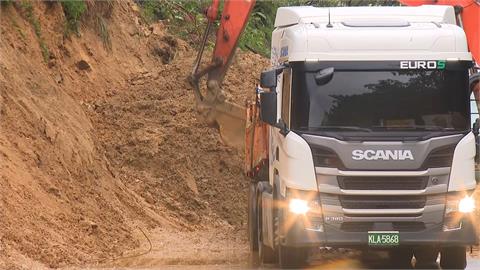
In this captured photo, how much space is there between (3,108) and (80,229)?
2817 millimetres

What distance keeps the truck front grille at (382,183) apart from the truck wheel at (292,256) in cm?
124

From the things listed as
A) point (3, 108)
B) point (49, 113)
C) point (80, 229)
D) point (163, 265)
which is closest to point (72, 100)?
point (49, 113)

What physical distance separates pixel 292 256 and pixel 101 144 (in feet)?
28.8

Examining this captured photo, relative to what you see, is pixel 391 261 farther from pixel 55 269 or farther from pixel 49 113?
pixel 49 113

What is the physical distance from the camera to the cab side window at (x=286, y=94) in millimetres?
11875

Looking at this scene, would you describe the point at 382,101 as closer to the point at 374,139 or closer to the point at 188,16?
the point at 374,139

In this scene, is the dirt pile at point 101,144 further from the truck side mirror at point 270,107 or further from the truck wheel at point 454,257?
the truck wheel at point 454,257

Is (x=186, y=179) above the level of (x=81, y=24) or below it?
below

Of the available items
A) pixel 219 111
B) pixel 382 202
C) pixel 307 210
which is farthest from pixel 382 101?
pixel 219 111

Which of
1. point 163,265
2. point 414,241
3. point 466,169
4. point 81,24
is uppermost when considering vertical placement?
point 81,24

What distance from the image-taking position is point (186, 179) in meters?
20.3

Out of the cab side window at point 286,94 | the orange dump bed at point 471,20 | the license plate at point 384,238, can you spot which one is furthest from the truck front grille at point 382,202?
the orange dump bed at point 471,20

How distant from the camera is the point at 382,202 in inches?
456

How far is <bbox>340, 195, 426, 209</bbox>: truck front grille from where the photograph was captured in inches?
454
